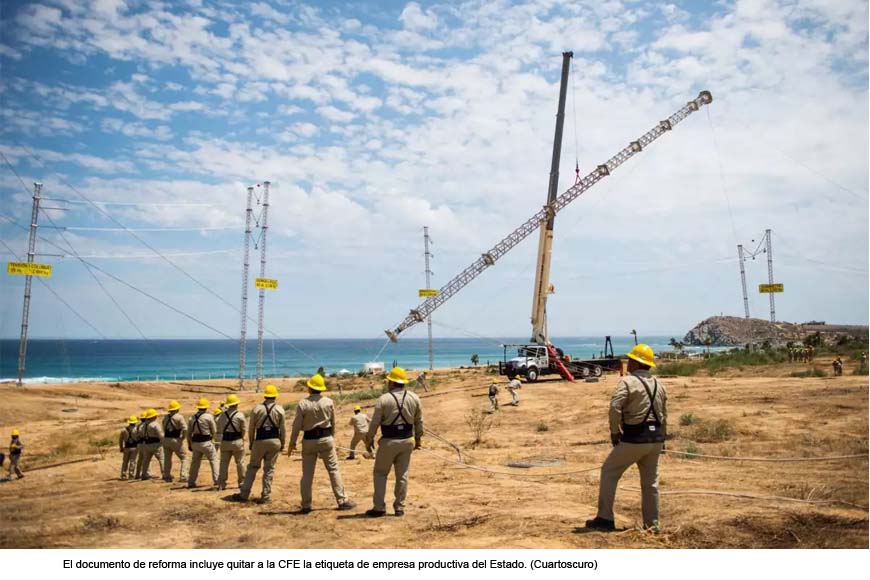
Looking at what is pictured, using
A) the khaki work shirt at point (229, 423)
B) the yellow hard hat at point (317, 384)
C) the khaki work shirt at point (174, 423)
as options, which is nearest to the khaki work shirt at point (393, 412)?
the yellow hard hat at point (317, 384)

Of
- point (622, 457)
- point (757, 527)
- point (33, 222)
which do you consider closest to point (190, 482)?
point (622, 457)

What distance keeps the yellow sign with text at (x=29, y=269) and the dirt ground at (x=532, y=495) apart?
14661 millimetres

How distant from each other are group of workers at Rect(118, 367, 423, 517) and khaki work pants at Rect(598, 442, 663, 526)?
2.68 meters

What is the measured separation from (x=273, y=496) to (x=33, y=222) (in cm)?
3068

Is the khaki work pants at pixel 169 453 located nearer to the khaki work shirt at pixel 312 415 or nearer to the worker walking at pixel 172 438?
the worker walking at pixel 172 438

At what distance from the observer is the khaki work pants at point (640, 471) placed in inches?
279

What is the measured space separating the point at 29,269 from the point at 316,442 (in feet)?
101

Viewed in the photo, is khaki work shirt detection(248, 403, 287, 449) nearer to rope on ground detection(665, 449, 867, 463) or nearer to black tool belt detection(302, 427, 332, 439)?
black tool belt detection(302, 427, 332, 439)

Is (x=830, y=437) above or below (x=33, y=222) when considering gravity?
below

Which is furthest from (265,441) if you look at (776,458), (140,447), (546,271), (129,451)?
(546,271)

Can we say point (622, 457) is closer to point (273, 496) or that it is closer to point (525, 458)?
point (273, 496)

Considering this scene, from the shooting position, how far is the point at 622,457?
712 centimetres

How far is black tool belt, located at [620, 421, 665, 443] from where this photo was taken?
704cm

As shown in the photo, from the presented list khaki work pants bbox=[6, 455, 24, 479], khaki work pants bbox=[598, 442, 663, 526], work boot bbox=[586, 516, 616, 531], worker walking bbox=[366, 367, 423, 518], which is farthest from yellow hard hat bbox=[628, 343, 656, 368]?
khaki work pants bbox=[6, 455, 24, 479]
